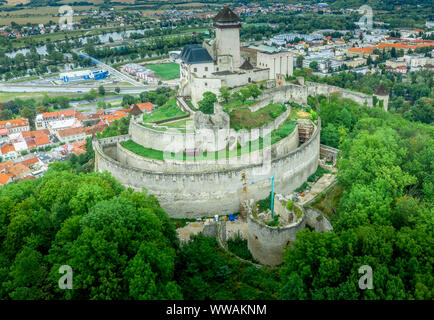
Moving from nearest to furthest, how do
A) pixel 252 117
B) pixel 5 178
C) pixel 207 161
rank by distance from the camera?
pixel 207 161, pixel 252 117, pixel 5 178

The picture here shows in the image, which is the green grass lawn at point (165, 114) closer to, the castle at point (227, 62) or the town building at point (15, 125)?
the castle at point (227, 62)

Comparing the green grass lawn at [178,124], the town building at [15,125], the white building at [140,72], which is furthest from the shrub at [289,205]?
the white building at [140,72]

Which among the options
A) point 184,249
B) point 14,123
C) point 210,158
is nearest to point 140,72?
point 14,123

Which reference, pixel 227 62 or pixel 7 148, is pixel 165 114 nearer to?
pixel 227 62

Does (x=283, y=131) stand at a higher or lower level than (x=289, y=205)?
higher

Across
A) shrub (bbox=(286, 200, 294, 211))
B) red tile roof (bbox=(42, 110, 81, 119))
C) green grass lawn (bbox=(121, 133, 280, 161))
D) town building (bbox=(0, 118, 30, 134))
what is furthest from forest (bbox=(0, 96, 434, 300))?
red tile roof (bbox=(42, 110, 81, 119))

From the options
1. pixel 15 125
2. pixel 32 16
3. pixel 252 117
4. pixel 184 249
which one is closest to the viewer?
pixel 184 249
